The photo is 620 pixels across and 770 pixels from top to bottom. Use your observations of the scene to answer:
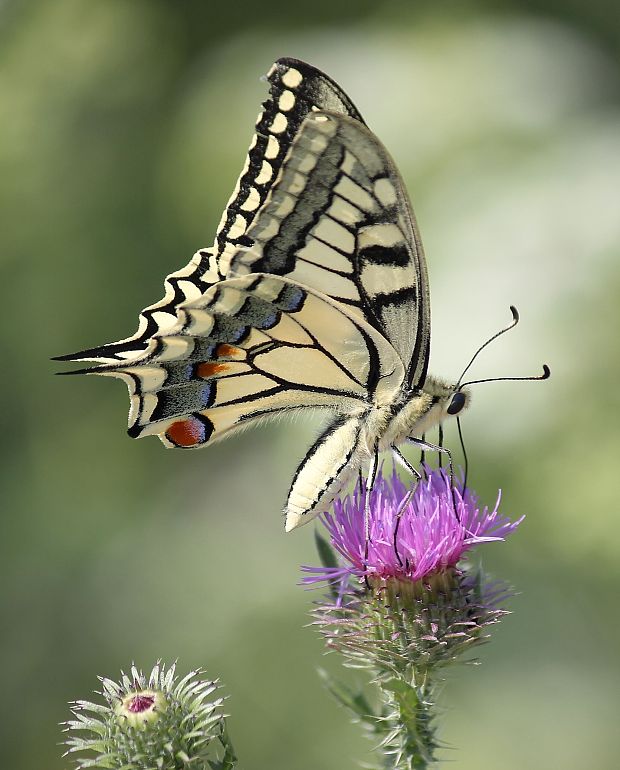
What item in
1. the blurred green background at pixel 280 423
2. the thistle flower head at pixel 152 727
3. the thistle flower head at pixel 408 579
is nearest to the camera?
the thistle flower head at pixel 152 727

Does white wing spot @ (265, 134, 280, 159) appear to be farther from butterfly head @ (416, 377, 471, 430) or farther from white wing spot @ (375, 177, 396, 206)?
butterfly head @ (416, 377, 471, 430)

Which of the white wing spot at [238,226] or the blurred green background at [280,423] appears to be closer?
the white wing spot at [238,226]

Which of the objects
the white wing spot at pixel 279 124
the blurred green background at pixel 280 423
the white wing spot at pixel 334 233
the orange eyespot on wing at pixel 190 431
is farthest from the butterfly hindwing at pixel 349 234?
the blurred green background at pixel 280 423

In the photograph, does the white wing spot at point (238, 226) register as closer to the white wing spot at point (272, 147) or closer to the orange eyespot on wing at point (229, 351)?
the white wing spot at point (272, 147)

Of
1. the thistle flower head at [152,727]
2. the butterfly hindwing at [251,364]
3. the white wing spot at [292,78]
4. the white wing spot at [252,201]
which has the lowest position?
the thistle flower head at [152,727]

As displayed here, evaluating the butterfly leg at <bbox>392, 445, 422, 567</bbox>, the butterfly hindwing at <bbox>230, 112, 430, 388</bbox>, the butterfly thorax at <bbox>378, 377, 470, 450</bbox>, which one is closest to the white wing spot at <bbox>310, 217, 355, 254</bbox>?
the butterfly hindwing at <bbox>230, 112, 430, 388</bbox>

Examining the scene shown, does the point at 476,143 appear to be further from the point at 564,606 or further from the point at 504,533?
the point at 504,533

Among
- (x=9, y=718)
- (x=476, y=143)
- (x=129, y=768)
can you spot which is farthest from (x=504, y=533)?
(x=476, y=143)
